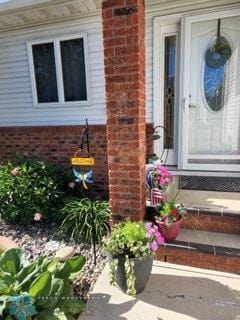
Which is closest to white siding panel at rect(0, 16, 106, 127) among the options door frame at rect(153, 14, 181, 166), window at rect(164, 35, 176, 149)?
door frame at rect(153, 14, 181, 166)

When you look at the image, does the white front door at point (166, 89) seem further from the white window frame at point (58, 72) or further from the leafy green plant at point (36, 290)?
the leafy green plant at point (36, 290)

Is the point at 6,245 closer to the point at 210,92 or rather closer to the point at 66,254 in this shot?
the point at 66,254

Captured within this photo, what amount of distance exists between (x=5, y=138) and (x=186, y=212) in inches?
144

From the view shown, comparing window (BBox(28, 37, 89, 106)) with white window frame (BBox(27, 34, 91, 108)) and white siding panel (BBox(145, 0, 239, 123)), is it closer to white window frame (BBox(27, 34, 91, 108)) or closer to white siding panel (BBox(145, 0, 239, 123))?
white window frame (BBox(27, 34, 91, 108))

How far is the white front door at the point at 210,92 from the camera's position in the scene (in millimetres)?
3352

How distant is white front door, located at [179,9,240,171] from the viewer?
3352mm

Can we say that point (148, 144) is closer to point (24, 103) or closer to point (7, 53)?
point (24, 103)

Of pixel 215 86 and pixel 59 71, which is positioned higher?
pixel 59 71

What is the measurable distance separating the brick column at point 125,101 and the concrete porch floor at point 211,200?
2.51 feet

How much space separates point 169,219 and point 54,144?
2.70m

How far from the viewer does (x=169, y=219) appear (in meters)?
2.40

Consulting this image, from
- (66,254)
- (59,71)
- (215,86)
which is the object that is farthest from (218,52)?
(66,254)

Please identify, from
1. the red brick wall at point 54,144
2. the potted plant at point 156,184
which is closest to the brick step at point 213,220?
the potted plant at point 156,184

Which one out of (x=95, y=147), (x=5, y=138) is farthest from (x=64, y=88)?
(x=5, y=138)
